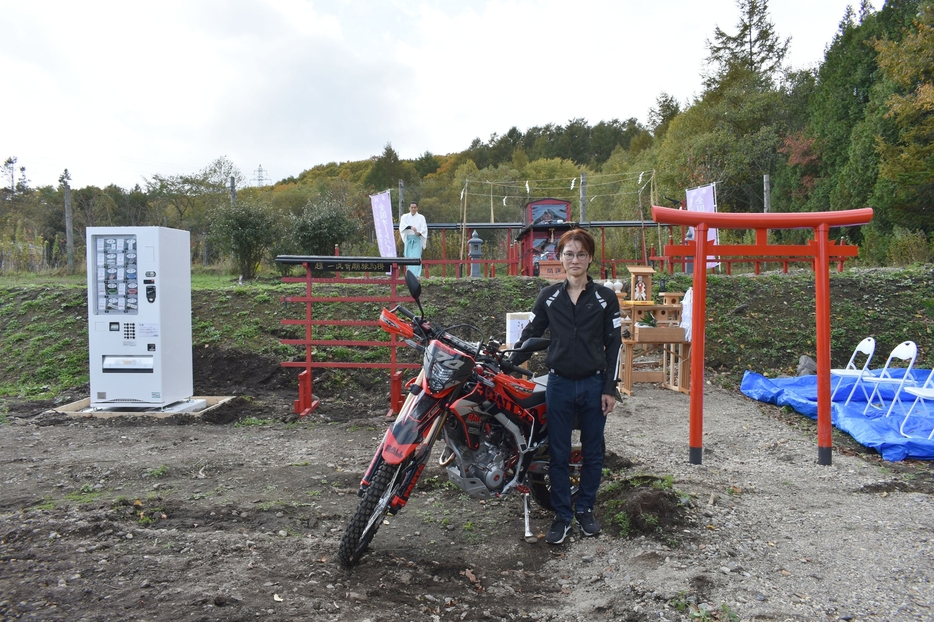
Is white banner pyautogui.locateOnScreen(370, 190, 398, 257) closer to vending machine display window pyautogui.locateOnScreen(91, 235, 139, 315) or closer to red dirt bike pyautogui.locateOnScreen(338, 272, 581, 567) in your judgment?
vending machine display window pyautogui.locateOnScreen(91, 235, 139, 315)

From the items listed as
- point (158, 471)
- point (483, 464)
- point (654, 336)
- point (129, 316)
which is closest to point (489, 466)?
point (483, 464)

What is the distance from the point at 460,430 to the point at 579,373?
2.38 feet

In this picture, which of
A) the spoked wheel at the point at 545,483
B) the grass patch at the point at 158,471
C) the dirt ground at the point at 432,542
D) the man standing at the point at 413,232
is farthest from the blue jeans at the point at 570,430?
the man standing at the point at 413,232

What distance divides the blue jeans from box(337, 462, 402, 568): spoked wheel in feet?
3.14

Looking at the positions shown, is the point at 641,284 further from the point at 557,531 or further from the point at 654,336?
the point at 557,531

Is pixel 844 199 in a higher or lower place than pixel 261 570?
higher

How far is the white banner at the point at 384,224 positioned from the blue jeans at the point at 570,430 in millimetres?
10410

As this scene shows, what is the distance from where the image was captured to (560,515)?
3596 millimetres

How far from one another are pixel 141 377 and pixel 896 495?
22.6 feet

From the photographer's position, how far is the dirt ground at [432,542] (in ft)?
8.98

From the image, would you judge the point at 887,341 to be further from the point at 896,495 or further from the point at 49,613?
the point at 49,613

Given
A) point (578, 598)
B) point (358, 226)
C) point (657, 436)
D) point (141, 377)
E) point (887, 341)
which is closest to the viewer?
point (578, 598)

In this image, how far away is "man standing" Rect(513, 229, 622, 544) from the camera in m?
3.49

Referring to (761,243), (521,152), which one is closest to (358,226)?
(761,243)
